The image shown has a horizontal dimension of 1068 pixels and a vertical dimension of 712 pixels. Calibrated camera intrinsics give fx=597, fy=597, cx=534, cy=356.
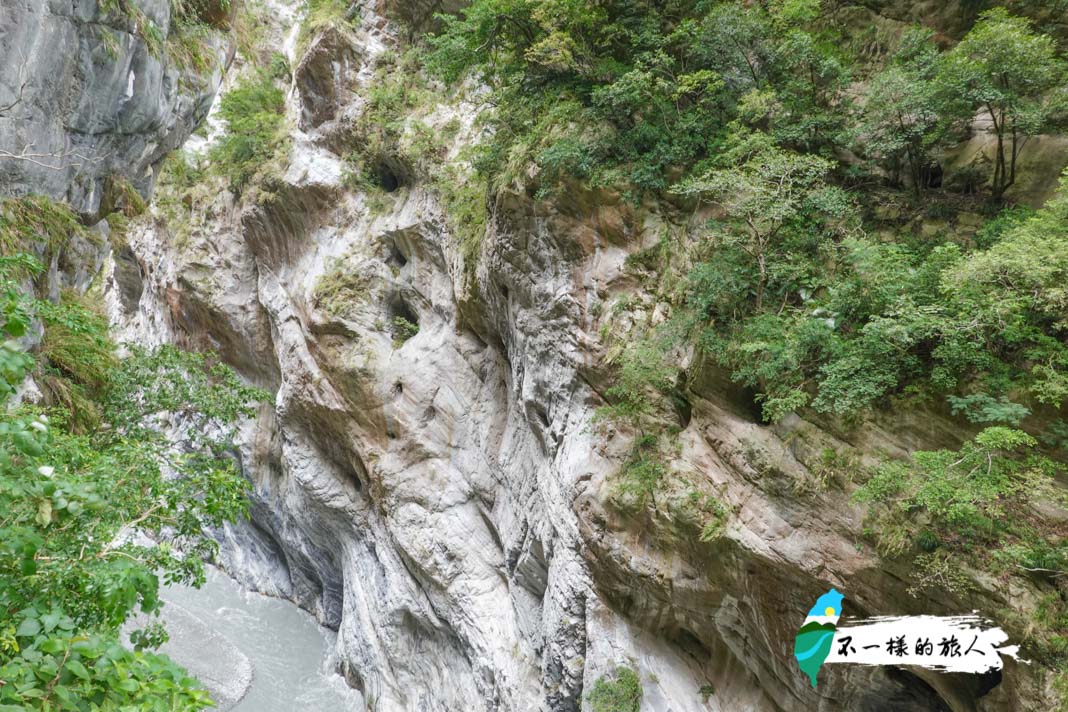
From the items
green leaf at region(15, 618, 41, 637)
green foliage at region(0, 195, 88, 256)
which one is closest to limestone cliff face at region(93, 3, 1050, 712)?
green leaf at region(15, 618, 41, 637)

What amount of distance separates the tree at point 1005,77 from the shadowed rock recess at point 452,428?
3520mm

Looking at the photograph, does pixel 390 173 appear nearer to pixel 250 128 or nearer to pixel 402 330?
pixel 402 330

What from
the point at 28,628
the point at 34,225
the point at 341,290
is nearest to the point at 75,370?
the point at 34,225

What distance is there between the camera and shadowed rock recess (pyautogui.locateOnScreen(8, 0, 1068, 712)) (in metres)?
6.62

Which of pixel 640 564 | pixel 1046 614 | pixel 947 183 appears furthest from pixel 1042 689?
pixel 947 183

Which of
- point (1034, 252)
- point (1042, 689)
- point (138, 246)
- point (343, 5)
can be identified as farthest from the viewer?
point (138, 246)

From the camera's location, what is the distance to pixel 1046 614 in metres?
4.81

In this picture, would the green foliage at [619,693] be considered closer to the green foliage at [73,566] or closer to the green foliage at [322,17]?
the green foliage at [73,566]

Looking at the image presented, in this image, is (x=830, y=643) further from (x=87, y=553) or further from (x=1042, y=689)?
(x=87, y=553)

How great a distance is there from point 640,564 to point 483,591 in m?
5.19

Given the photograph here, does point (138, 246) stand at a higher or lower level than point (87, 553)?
lower

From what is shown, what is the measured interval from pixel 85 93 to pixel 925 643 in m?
11.6

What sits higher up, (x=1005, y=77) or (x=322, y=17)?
(x=322, y=17)

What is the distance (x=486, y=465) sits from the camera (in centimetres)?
1316
